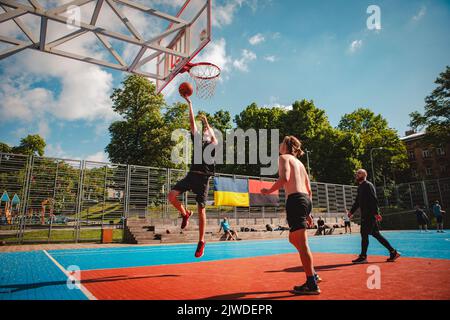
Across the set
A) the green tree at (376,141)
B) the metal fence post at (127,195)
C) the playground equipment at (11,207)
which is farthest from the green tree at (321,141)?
the playground equipment at (11,207)

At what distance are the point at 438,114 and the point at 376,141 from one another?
1022 cm

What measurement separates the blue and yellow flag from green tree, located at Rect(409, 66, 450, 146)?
31.7 meters

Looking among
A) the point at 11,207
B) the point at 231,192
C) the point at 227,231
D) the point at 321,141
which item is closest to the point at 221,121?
the point at 321,141

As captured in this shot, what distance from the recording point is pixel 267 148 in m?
40.4

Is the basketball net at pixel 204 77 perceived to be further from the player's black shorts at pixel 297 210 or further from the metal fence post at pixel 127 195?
the metal fence post at pixel 127 195

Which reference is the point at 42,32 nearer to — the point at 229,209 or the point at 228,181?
the point at 228,181

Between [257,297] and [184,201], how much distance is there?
16767 millimetres

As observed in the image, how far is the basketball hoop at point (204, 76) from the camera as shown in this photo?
979 cm

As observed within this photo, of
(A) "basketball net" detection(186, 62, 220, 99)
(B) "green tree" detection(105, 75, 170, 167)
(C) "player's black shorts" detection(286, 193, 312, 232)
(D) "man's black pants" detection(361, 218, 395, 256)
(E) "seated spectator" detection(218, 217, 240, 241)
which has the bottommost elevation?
(E) "seated spectator" detection(218, 217, 240, 241)

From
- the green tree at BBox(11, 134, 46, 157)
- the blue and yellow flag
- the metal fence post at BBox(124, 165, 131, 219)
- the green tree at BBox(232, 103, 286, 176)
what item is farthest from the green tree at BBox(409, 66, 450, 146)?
the green tree at BBox(11, 134, 46, 157)

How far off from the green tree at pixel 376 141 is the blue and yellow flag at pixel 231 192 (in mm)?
27340

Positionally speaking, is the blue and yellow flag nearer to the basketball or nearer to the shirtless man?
the basketball

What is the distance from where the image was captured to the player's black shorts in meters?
3.69

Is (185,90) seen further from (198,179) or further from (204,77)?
(204,77)
